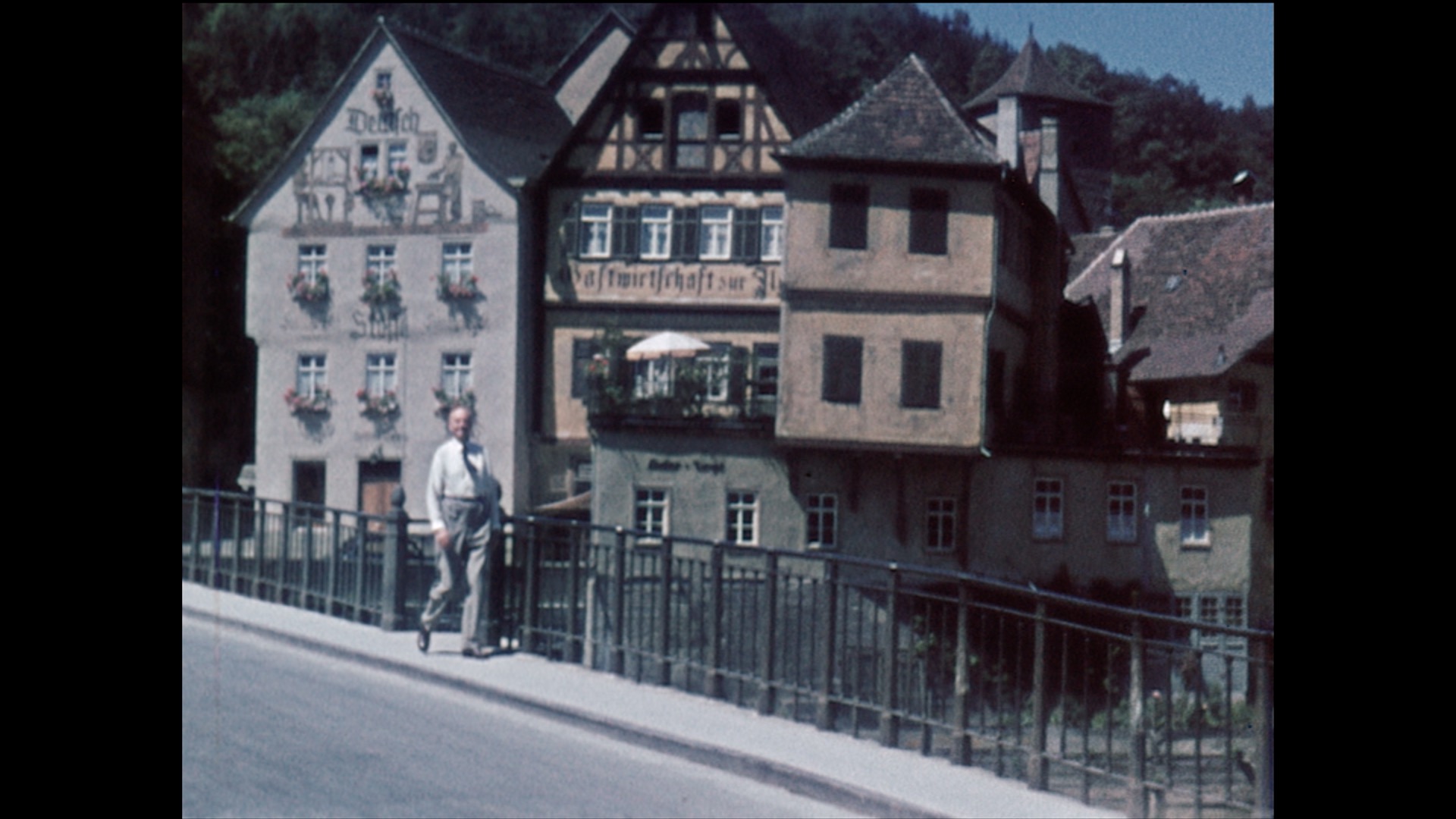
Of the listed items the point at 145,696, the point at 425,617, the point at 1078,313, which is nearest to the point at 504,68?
the point at 425,617

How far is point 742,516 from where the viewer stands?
1055 cm

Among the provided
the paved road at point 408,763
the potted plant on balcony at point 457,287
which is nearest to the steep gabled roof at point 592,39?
the potted plant on balcony at point 457,287

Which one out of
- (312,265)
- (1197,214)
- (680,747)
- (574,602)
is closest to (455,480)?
(574,602)

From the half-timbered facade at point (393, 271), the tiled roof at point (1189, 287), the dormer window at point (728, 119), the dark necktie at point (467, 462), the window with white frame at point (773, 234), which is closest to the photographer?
the tiled roof at point (1189, 287)

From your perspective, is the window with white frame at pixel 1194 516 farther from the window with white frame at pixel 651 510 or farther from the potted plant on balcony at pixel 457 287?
the potted plant on balcony at pixel 457 287

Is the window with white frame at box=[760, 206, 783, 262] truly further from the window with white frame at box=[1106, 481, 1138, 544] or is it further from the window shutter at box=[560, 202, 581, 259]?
the window shutter at box=[560, 202, 581, 259]

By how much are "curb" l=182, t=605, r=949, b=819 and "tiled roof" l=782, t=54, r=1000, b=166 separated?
359 centimetres

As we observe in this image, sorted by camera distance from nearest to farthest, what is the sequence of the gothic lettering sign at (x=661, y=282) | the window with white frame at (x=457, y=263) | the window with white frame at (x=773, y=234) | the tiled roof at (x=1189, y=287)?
the tiled roof at (x=1189, y=287)
the window with white frame at (x=773, y=234)
the gothic lettering sign at (x=661, y=282)
the window with white frame at (x=457, y=263)

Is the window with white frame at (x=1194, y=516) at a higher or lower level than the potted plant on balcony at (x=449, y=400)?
lower

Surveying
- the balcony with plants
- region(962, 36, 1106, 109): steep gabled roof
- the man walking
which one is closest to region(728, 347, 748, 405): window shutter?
the balcony with plants

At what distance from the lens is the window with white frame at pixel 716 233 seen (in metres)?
12.1

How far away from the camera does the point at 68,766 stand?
3248 mm

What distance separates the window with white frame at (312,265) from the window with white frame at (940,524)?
33.2 ft

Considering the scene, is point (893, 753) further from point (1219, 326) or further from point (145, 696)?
point (145, 696)
